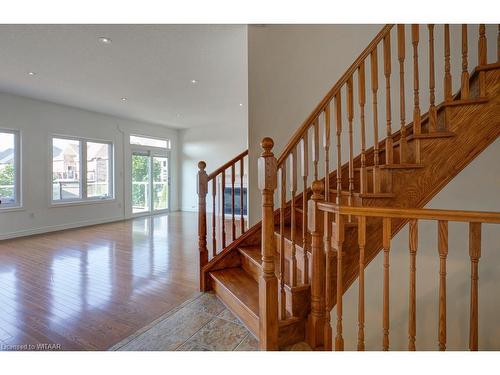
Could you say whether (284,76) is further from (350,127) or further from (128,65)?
(128,65)

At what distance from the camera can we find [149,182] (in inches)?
307

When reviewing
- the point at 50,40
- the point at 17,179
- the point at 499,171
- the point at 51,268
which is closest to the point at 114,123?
the point at 17,179

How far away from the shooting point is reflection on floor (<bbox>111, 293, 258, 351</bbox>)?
1.75 meters

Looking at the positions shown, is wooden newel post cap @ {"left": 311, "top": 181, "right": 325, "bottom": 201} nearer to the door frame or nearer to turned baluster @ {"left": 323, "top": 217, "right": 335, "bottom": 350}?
turned baluster @ {"left": 323, "top": 217, "right": 335, "bottom": 350}

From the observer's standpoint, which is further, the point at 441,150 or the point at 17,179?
the point at 17,179

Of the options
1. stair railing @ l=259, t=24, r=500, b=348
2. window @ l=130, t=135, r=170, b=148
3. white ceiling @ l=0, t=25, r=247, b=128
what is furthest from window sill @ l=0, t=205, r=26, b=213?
stair railing @ l=259, t=24, r=500, b=348

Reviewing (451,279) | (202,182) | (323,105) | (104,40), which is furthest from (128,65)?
(451,279)

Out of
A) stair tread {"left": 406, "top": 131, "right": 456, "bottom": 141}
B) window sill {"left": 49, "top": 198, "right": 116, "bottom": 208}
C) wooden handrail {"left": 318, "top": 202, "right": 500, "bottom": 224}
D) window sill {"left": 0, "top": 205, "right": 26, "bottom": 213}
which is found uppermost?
stair tread {"left": 406, "top": 131, "right": 456, "bottom": 141}

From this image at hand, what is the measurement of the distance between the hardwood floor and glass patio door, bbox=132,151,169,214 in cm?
263

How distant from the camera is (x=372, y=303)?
2.84 metres

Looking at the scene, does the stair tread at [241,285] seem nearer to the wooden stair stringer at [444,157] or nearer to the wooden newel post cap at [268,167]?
the wooden stair stringer at [444,157]

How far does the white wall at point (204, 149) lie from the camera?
305 inches

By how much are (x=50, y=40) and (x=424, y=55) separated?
4068 millimetres
